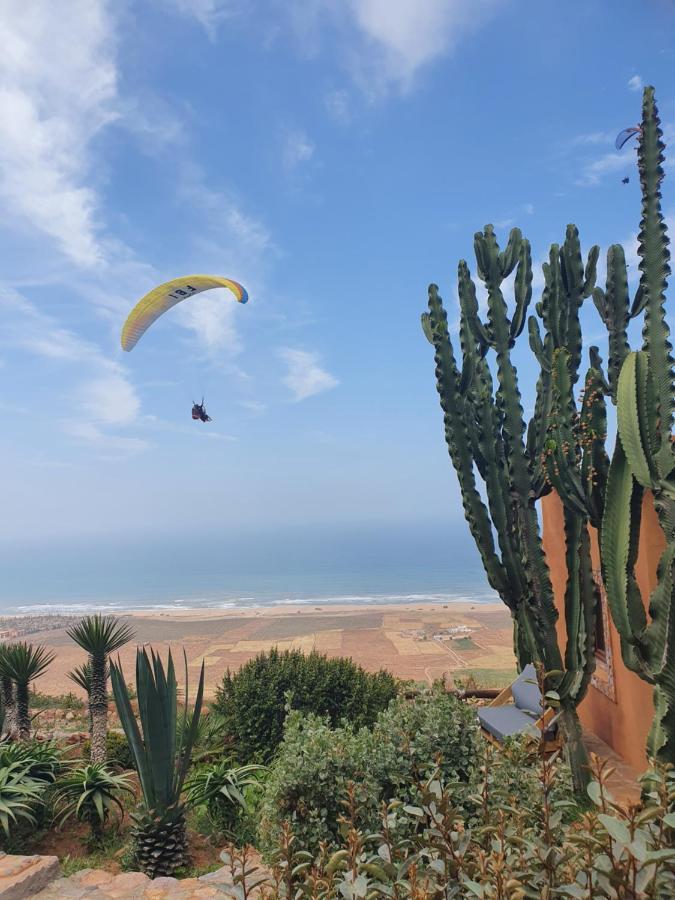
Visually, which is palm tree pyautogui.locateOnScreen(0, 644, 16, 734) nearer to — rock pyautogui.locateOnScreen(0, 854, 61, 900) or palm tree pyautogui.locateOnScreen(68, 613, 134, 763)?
palm tree pyautogui.locateOnScreen(68, 613, 134, 763)

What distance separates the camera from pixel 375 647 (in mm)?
20641

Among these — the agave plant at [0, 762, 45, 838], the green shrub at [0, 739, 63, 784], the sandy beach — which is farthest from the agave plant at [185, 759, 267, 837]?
the sandy beach

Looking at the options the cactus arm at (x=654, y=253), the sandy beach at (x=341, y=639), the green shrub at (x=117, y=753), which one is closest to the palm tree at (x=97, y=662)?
the green shrub at (x=117, y=753)

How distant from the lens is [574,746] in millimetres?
4996

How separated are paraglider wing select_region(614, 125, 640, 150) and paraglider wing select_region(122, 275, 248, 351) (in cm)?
664

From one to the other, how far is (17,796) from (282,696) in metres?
2.76

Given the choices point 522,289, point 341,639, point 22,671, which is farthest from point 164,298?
point 341,639

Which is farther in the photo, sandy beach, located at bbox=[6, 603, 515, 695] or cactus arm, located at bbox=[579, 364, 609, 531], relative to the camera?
sandy beach, located at bbox=[6, 603, 515, 695]

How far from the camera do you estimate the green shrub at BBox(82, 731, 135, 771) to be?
6066 millimetres

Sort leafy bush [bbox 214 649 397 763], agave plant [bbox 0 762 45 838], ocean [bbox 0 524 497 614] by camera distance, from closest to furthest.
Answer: agave plant [bbox 0 762 45 838] < leafy bush [bbox 214 649 397 763] < ocean [bbox 0 524 497 614]

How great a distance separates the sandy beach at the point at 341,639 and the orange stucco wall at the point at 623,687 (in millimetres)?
3896

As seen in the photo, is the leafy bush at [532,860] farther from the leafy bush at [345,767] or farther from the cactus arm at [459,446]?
the cactus arm at [459,446]

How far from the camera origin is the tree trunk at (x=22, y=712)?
6683mm

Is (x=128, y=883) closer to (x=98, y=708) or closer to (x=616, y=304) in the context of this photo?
(x=98, y=708)
